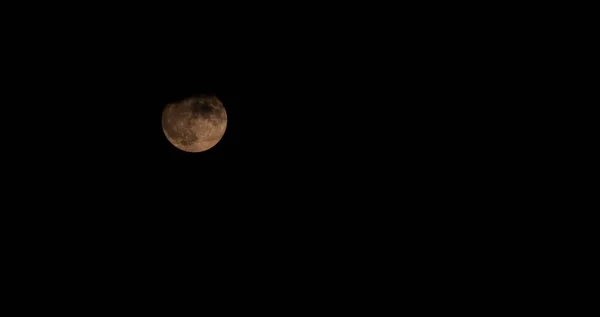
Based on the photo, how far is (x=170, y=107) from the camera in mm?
2283

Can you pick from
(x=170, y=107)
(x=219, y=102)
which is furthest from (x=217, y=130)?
(x=170, y=107)

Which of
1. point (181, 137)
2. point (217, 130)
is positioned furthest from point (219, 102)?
point (181, 137)

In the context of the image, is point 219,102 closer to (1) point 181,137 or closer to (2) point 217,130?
(2) point 217,130

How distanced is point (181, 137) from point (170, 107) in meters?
0.24

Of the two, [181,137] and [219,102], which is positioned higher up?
[219,102]

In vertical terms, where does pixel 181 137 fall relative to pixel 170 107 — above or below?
below

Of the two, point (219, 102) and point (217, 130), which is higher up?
point (219, 102)

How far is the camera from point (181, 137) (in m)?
2.22

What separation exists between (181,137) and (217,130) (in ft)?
0.79

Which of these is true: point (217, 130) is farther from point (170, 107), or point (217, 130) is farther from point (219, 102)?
point (170, 107)

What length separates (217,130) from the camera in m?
2.29

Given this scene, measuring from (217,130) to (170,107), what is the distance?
358mm
